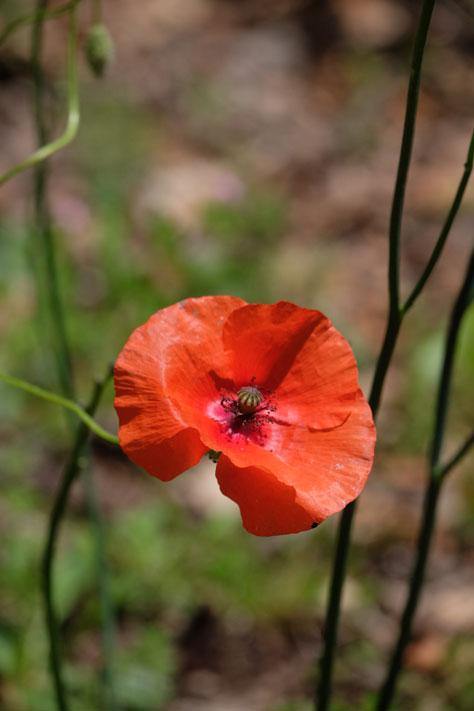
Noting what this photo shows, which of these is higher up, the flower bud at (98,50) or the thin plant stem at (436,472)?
the flower bud at (98,50)

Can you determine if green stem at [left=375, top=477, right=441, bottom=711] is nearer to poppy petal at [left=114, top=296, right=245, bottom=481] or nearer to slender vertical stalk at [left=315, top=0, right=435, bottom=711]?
slender vertical stalk at [left=315, top=0, right=435, bottom=711]

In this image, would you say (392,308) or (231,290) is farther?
(231,290)

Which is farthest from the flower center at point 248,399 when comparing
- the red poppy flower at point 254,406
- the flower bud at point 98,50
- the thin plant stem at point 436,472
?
the flower bud at point 98,50

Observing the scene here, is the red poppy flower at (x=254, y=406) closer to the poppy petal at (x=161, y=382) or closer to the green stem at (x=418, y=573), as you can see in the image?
the poppy petal at (x=161, y=382)

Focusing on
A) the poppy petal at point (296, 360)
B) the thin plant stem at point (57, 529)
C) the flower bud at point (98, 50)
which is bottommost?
the thin plant stem at point (57, 529)

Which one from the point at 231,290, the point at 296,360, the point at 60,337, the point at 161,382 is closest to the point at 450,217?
the point at 296,360

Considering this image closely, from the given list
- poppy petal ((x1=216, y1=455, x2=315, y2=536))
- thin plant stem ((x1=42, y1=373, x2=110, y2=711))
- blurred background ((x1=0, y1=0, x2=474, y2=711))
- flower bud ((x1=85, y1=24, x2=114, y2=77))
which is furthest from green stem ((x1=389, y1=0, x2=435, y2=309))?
blurred background ((x1=0, y1=0, x2=474, y2=711))

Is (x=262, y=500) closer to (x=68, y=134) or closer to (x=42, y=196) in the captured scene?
(x=68, y=134)
